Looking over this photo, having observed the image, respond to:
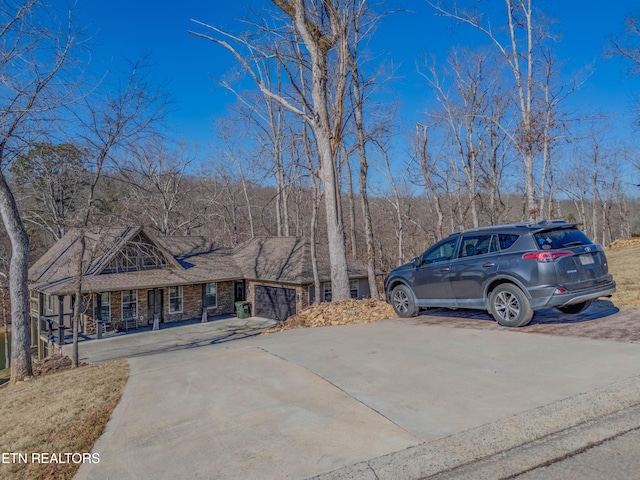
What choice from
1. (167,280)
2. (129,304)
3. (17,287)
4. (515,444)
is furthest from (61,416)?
(129,304)

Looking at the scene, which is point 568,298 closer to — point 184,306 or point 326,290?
point 326,290

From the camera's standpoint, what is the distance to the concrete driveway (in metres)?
3.02

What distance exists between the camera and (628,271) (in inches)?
542

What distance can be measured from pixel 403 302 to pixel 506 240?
9.65ft

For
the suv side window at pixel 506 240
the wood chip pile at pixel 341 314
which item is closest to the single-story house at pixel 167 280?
the wood chip pile at pixel 341 314

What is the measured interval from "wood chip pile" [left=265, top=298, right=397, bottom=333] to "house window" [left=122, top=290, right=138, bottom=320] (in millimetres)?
13828

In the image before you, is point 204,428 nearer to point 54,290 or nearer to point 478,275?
point 478,275

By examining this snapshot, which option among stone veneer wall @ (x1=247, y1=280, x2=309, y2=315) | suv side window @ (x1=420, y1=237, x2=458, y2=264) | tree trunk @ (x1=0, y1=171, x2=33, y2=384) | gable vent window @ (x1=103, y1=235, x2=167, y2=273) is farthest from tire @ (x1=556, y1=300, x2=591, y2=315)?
gable vent window @ (x1=103, y1=235, x2=167, y2=273)

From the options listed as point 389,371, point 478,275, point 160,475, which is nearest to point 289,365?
point 389,371

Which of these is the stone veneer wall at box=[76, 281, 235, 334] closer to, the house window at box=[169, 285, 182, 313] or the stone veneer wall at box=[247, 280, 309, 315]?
the house window at box=[169, 285, 182, 313]

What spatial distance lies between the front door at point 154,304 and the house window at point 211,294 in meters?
2.60

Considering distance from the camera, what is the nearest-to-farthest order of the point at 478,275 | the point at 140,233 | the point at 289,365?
1. the point at 289,365
2. the point at 478,275
3. the point at 140,233

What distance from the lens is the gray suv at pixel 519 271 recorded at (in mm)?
6594

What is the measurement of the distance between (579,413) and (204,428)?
10.5 feet
